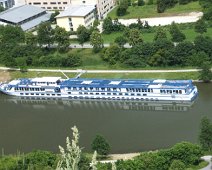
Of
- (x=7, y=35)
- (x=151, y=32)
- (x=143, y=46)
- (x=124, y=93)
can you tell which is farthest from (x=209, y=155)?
(x=7, y=35)

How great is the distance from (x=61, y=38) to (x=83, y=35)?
1207mm

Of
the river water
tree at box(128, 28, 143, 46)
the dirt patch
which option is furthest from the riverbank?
tree at box(128, 28, 143, 46)

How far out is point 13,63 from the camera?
80.6 feet

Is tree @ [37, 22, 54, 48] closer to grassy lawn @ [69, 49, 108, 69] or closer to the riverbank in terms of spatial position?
grassy lawn @ [69, 49, 108, 69]

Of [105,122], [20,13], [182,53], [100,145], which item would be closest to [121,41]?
[182,53]

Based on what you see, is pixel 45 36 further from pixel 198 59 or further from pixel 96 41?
pixel 198 59

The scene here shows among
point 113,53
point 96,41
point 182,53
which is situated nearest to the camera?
point 182,53

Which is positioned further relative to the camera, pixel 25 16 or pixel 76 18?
pixel 25 16

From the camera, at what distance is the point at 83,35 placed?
25906 mm

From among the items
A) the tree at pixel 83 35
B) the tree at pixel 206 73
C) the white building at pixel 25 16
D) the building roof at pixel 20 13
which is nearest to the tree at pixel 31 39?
the tree at pixel 83 35

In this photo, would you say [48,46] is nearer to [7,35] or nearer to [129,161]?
[7,35]

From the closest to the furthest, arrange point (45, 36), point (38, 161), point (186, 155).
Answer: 1. point (186, 155)
2. point (38, 161)
3. point (45, 36)

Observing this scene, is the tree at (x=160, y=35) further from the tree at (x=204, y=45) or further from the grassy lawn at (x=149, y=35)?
the tree at (x=204, y=45)

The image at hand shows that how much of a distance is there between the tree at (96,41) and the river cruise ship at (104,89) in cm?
313
